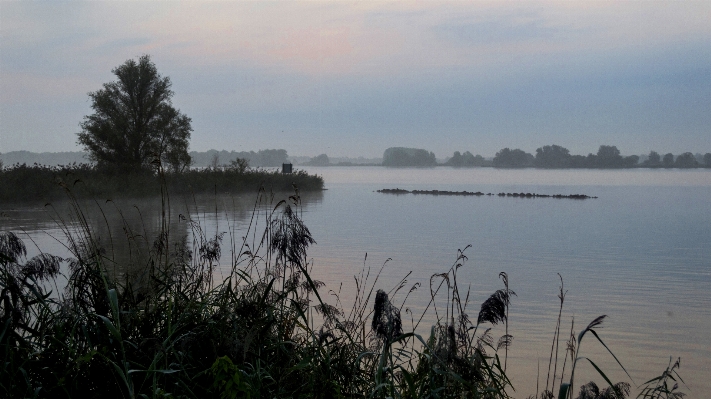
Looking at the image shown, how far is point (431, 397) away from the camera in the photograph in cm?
356

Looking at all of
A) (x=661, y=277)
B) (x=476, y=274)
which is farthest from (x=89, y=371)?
(x=661, y=277)

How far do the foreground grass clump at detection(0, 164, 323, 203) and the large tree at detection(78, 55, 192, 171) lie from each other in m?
0.85

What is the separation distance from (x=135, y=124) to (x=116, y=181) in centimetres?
390

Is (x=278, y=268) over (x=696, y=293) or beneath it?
over

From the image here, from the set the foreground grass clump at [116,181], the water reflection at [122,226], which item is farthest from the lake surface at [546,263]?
the foreground grass clump at [116,181]

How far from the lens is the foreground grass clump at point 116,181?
28516mm

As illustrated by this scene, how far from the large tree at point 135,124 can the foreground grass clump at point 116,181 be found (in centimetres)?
85

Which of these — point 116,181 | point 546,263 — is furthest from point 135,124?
point 546,263

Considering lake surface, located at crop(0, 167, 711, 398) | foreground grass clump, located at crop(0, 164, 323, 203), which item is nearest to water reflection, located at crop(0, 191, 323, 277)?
lake surface, located at crop(0, 167, 711, 398)

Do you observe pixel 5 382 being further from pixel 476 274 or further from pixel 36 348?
pixel 476 274

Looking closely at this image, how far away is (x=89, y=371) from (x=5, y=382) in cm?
40

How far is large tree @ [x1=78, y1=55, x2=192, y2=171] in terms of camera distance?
1321 inches

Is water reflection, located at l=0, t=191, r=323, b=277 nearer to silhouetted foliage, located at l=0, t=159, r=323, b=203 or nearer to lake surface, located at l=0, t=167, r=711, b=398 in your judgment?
lake surface, located at l=0, t=167, r=711, b=398

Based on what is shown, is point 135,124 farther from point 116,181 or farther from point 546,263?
point 546,263
